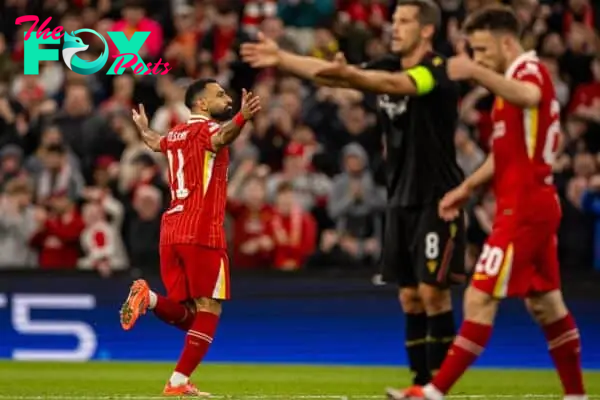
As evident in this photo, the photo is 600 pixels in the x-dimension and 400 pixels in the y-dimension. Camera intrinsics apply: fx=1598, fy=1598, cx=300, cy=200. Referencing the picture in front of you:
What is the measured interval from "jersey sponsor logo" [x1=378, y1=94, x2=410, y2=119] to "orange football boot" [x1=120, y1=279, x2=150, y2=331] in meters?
2.08

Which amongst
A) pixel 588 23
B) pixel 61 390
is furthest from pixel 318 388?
pixel 588 23

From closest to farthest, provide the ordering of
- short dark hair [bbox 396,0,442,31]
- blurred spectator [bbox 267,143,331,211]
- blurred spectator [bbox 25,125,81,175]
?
short dark hair [bbox 396,0,442,31] → blurred spectator [bbox 267,143,331,211] → blurred spectator [bbox 25,125,81,175]

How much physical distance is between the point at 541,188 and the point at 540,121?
1.24ft

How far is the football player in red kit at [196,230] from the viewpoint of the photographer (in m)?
11.1

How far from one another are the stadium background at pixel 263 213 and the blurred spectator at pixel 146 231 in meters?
0.02

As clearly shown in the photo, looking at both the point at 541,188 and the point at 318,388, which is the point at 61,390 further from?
the point at 541,188

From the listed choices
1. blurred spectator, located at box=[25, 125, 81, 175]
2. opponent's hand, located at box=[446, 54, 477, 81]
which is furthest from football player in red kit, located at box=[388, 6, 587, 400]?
blurred spectator, located at box=[25, 125, 81, 175]

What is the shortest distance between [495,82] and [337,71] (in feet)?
2.86

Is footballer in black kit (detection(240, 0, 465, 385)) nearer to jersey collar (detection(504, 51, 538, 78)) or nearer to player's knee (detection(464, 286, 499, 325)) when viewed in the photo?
jersey collar (detection(504, 51, 538, 78))

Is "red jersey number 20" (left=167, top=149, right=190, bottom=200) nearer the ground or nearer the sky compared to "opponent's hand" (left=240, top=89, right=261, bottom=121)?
nearer the ground

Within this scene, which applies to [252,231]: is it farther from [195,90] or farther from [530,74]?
[530,74]

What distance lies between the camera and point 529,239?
8891 millimetres

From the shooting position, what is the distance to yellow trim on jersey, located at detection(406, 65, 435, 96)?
9719 millimetres

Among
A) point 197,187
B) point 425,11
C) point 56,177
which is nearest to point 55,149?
point 56,177
